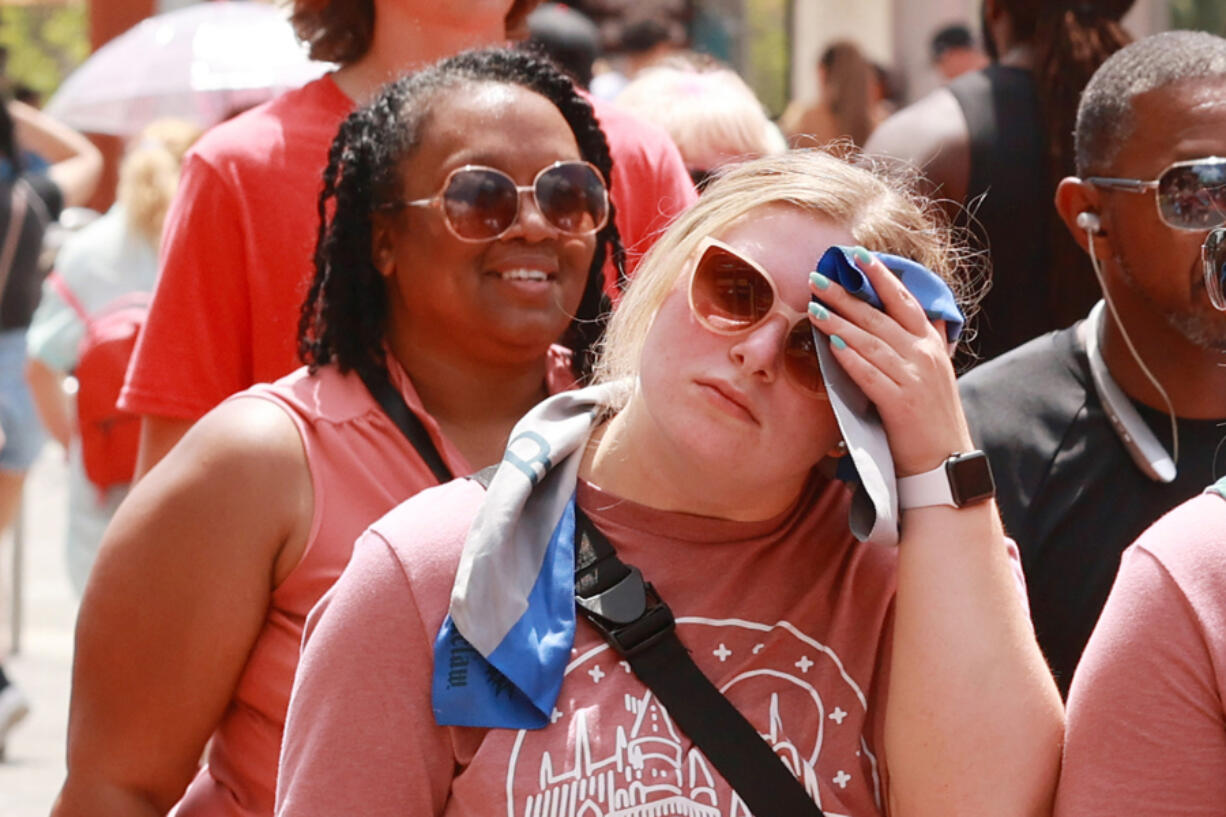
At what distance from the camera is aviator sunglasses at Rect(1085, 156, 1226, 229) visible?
2.88 meters

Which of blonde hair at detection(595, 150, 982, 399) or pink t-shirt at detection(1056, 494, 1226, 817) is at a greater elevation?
blonde hair at detection(595, 150, 982, 399)

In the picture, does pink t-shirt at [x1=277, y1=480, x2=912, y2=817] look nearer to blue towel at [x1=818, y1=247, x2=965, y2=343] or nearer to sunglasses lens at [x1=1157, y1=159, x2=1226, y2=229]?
blue towel at [x1=818, y1=247, x2=965, y2=343]

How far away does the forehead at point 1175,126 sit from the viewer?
295 centimetres

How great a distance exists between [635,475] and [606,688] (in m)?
0.30

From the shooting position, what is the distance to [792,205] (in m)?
2.29

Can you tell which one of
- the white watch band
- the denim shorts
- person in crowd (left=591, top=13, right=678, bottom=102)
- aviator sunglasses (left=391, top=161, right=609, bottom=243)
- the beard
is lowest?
the denim shorts

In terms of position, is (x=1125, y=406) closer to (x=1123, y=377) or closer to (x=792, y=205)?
(x=1123, y=377)

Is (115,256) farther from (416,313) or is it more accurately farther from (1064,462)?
(1064,462)

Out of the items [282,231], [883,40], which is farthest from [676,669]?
[883,40]

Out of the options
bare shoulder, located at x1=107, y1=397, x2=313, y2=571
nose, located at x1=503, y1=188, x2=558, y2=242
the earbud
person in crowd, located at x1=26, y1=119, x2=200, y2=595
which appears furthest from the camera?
person in crowd, located at x1=26, y1=119, x2=200, y2=595

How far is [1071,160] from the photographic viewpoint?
4.02 m

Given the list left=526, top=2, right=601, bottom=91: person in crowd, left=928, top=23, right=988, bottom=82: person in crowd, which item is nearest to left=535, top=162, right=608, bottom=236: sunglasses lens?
left=526, top=2, right=601, bottom=91: person in crowd

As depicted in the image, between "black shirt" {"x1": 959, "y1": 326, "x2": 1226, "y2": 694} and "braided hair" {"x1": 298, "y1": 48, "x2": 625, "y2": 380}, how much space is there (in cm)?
67

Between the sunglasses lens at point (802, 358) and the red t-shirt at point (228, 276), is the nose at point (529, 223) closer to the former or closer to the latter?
the red t-shirt at point (228, 276)
